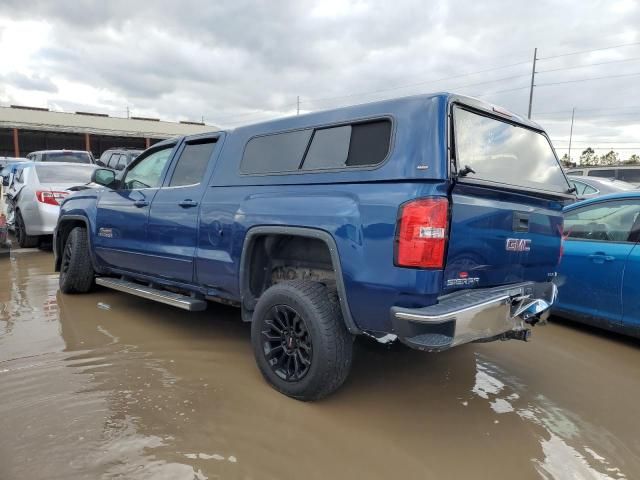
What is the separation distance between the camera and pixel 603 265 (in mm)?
4500

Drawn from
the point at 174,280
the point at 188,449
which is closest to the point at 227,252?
the point at 174,280

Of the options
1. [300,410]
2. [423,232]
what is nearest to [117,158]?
[300,410]

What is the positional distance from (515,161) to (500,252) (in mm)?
724

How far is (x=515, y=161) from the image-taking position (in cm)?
342

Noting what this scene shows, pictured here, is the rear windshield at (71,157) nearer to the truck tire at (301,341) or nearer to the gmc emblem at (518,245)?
the truck tire at (301,341)

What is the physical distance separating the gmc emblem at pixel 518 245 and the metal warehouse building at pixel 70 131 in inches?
1445

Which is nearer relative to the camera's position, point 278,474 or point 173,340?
point 278,474

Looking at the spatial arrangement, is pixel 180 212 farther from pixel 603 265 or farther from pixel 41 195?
pixel 41 195

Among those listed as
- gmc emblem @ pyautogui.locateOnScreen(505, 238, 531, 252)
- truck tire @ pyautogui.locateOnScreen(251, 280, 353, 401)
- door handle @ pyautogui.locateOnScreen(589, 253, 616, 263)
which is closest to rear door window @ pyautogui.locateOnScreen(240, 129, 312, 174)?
truck tire @ pyautogui.locateOnScreen(251, 280, 353, 401)

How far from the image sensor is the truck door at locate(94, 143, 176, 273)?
4715 millimetres

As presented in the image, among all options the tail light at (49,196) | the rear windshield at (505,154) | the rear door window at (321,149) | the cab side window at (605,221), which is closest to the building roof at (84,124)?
the tail light at (49,196)

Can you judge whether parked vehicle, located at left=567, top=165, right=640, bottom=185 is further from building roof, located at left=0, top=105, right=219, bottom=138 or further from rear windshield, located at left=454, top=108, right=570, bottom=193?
building roof, located at left=0, top=105, right=219, bottom=138

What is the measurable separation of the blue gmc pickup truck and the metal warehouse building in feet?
116

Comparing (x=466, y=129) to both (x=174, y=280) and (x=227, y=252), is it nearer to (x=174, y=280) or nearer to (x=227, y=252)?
(x=227, y=252)
